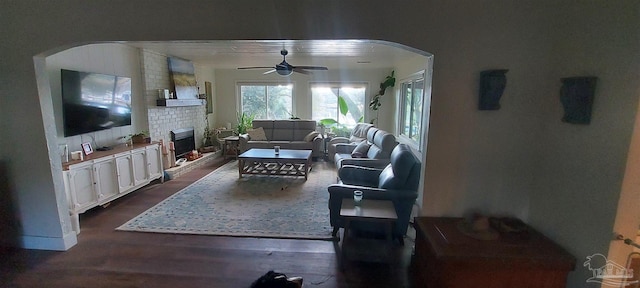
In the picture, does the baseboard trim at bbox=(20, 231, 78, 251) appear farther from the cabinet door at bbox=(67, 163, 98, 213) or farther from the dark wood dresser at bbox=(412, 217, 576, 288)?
the dark wood dresser at bbox=(412, 217, 576, 288)

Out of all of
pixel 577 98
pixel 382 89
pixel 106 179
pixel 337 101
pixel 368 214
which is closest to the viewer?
pixel 577 98

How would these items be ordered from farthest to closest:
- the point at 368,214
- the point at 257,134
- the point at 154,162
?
the point at 257,134, the point at 154,162, the point at 368,214

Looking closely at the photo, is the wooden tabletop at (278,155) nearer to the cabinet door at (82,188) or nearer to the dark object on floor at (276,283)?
the cabinet door at (82,188)

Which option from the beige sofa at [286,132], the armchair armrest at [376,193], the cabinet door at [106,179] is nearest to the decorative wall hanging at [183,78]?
the beige sofa at [286,132]

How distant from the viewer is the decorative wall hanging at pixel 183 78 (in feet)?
18.2

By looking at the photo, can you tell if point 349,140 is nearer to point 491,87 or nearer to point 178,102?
point 178,102

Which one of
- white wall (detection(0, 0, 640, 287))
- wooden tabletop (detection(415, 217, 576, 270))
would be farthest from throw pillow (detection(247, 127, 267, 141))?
wooden tabletop (detection(415, 217, 576, 270))

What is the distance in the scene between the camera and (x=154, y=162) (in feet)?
15.2

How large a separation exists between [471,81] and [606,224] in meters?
1.18

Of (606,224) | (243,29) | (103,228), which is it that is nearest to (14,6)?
A: (243,29)

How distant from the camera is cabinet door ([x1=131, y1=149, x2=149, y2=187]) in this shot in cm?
416

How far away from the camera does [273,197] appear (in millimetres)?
4207

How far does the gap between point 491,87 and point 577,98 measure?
0.49 meters

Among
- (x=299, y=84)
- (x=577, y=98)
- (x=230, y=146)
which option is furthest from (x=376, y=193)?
(x=299, y=84)
